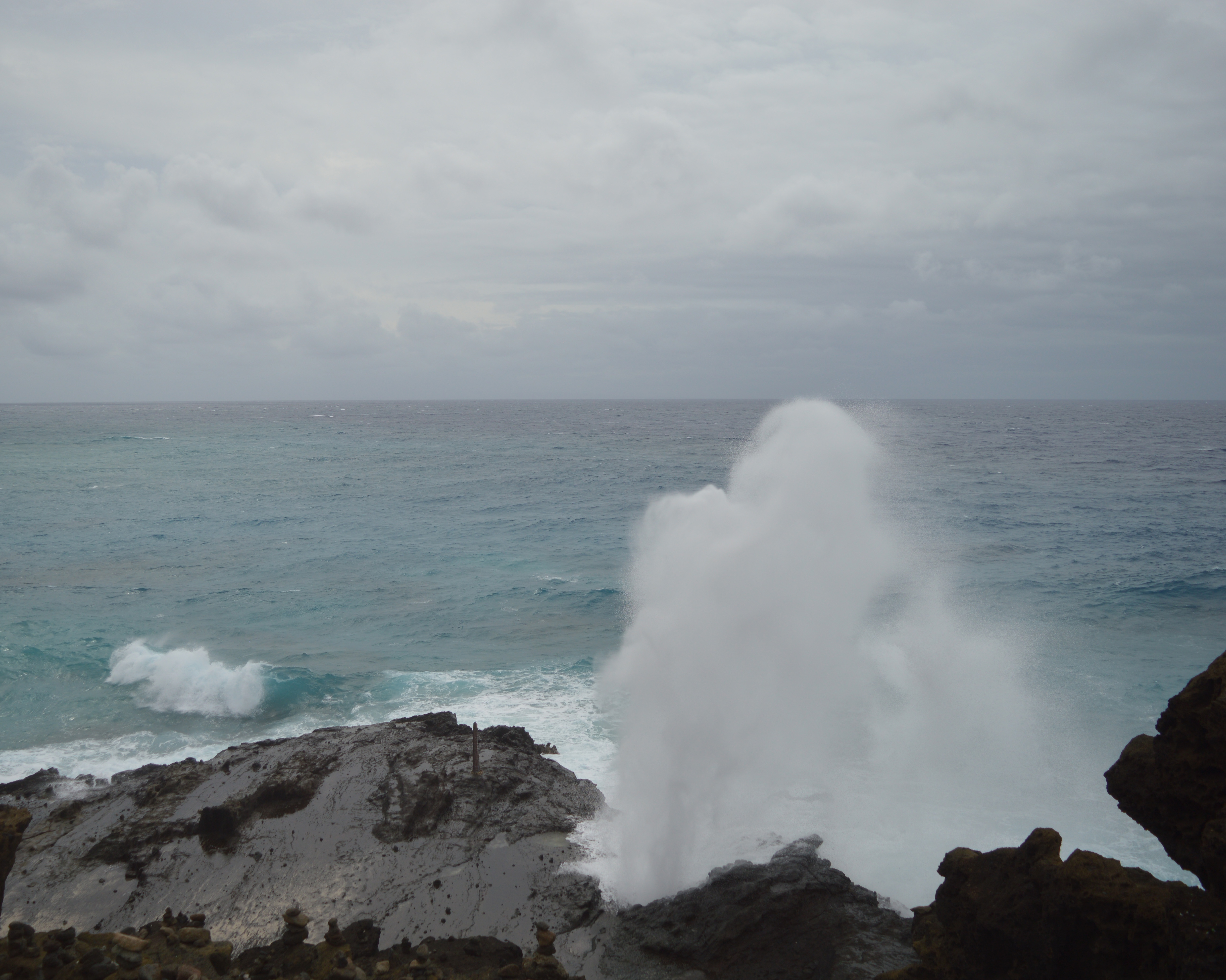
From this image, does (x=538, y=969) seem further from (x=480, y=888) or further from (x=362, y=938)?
(x=362, y=938)

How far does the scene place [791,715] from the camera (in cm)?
1462

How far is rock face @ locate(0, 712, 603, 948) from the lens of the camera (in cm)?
1062

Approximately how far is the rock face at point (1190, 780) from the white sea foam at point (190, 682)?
1837 centimetres

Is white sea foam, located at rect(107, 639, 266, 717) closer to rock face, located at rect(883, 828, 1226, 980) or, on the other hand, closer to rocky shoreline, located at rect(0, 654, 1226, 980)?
rocky shoreline, located at rect(0, 654, 1226, 980)

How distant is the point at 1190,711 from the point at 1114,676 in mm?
16282

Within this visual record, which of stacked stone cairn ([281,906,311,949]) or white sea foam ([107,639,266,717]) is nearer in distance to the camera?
stacked stone cairn ([281,906,311,949])

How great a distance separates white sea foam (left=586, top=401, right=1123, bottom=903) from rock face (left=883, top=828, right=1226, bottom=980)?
3768mm

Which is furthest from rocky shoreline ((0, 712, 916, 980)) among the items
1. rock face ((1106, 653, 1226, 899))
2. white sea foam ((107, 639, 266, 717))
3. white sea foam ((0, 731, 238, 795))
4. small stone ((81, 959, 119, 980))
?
white sea foam ((107, 639, 266, 717))

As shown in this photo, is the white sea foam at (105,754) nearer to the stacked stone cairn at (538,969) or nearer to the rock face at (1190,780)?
the stacked stone cairn at (538,969)

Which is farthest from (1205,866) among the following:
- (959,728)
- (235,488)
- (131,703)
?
(235,488)

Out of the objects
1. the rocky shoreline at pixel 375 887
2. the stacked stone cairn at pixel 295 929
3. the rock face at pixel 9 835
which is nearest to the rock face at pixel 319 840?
the rocky shoreline at pixel 375 887

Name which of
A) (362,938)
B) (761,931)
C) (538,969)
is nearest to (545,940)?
(538,969)

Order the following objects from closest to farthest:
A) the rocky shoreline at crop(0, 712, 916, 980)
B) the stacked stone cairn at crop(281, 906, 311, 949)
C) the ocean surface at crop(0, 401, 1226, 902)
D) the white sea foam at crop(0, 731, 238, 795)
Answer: the rocky shoreline at crop(0, 712, 916, 980), the stacked stone cairn at crop(281, 906, 311, 949), the white sea foam at crop(0, 731, 238, 795), the ocean surface at crop(0, 401, 1226, 902)

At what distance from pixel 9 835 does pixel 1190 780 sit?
38.7 ft
